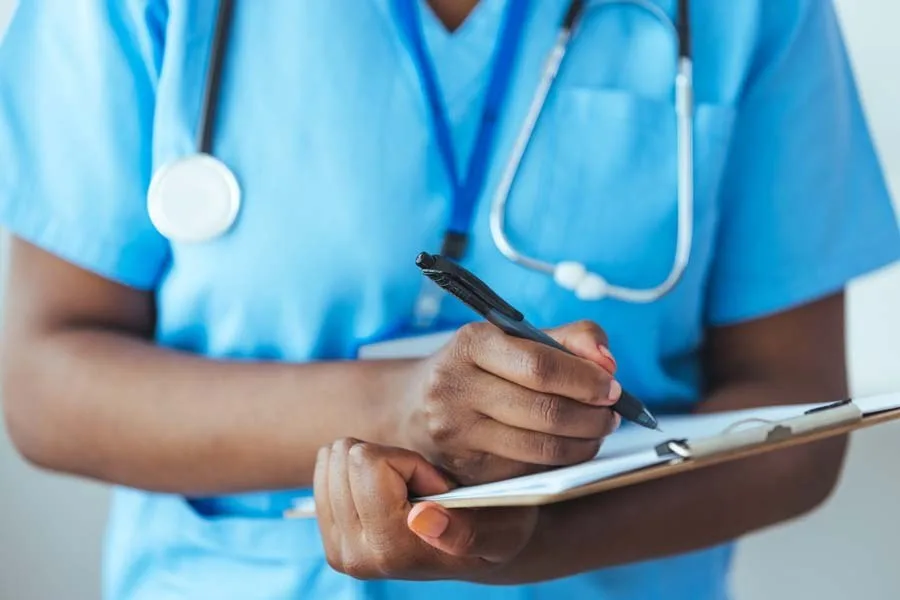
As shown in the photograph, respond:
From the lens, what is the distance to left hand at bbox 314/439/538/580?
0.53 metres

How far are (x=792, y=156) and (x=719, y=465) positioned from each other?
0.78 feet

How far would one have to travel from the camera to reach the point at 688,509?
73 centimetres

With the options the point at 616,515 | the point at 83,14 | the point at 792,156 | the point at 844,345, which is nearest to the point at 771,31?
the point at 792,156

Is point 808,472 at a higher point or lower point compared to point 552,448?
lower

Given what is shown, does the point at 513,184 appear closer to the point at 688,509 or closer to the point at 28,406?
the point at 688,509

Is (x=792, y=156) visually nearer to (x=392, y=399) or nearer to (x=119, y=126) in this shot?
(x=392, y=399)

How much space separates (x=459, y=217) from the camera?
705 mm

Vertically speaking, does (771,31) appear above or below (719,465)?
above

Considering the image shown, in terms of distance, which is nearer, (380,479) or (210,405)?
(380,479)

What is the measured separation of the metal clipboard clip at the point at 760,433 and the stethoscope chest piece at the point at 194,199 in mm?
Answer: 349

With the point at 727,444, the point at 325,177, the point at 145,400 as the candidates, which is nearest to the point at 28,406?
the point at 145,400

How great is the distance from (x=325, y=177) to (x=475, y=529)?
0.27m

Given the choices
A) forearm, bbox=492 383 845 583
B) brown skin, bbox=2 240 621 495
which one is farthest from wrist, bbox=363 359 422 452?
forearm, bbox=492 383 845 583

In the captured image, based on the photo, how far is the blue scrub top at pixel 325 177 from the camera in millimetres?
694
